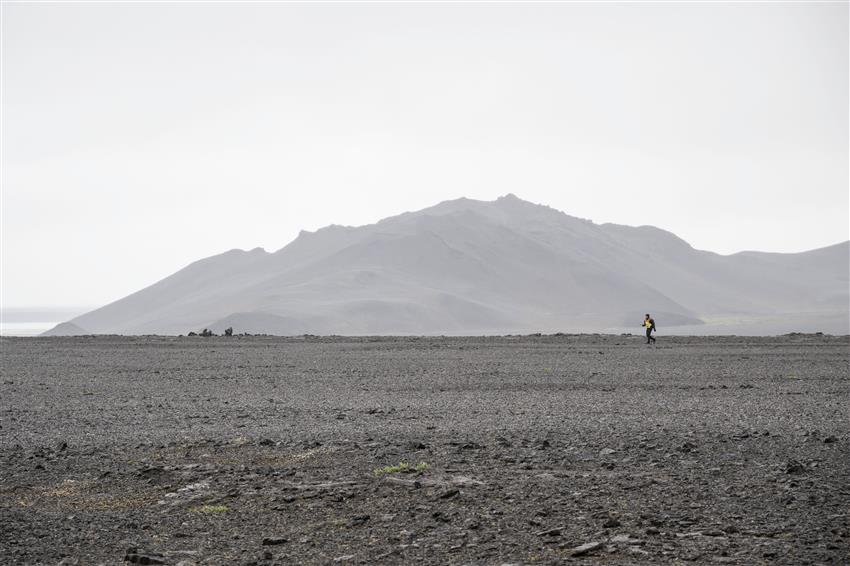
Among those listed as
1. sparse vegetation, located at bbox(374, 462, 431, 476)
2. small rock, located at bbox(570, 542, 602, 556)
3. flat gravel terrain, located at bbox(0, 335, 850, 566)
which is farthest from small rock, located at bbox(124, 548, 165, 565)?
small rock, located at bbox(570, 542, 602, 556)

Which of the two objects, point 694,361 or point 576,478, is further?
point 694,361

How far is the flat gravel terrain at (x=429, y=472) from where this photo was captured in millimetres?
9139

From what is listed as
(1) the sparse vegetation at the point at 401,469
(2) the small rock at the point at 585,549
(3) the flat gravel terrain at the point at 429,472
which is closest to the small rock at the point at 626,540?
(3) the flat gravel terrain at the point at 429,472

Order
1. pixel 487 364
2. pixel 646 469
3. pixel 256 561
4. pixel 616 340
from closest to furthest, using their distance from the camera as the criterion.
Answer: pixel 256 561
pixel 646 469
pixel 487 364
pixel 616 340

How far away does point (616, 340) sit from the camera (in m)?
47.3

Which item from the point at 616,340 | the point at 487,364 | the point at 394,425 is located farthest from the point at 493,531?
the point at 616,340

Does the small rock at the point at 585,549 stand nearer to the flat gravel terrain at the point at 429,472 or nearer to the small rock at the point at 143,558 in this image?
the flat gravel terrain at the point at 429,472

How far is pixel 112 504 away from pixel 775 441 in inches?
375

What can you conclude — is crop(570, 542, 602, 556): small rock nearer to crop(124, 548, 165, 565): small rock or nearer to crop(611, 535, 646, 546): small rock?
crop(611, 535, 646, 546): small rock

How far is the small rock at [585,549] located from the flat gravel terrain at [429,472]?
0.17 feet

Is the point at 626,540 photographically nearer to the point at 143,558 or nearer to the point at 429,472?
the point at 429,472

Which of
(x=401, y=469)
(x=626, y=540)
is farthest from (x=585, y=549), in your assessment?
(x=401, y=469)

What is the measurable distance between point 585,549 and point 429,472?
12.1 ft

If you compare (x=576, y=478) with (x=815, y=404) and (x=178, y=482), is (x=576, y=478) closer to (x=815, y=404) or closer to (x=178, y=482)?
(x=178, y=482)
